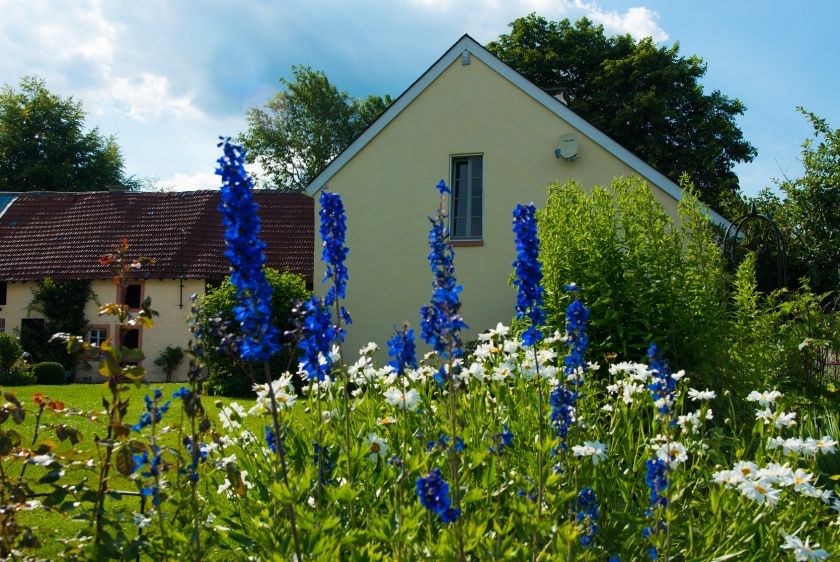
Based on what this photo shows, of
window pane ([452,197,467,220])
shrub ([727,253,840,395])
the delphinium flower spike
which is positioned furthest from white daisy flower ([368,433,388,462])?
window pane ([452,197,467,220])

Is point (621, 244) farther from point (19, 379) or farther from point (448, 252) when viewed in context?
point (19, 379)

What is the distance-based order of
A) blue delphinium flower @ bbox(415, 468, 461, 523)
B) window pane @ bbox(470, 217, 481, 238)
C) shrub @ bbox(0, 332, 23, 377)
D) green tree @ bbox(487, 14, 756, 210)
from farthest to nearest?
green tree @ bbox(487, 14, 756, 210), shrub @ bbox(0, 332, 23, 377), window pane @ bbox(470, 217, 481, 238), blue delphinium flower @ bbox(415, 468, 461, 523)

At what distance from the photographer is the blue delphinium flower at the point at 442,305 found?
→ 2.62 metres

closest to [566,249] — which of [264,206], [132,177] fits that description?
[264,206]

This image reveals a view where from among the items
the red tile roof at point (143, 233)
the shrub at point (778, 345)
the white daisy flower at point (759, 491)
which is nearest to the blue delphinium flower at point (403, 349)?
the white daisy flower at point (759, 491)

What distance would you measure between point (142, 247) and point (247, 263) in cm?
2294

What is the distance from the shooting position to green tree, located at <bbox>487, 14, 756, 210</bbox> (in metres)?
24.8

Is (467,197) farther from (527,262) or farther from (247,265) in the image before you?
(247,265)

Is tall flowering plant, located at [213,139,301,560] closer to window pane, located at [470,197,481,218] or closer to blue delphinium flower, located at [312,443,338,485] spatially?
blue delphinium flower, located at [312,443,338,485]

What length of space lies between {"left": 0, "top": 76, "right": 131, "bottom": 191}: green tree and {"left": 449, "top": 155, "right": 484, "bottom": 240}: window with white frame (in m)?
27.6

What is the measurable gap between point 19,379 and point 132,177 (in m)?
26.9

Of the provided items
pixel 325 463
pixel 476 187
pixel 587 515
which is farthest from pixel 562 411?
pixel 476 187

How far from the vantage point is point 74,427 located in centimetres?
788

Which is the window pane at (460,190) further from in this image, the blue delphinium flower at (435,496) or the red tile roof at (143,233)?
the blue delphinium flower at (435,496)
